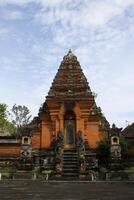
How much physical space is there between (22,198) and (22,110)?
60776mm

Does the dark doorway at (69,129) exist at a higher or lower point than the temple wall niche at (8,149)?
higher

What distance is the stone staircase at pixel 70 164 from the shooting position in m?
31.1

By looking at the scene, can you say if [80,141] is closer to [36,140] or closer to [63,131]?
[63,131]

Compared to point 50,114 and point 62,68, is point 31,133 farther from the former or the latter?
point 62,68

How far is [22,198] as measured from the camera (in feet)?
43.1

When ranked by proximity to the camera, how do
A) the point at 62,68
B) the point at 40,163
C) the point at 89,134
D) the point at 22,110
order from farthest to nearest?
the point at 22,110, the point at 62,68, the point at 89,134, the point at 40,163

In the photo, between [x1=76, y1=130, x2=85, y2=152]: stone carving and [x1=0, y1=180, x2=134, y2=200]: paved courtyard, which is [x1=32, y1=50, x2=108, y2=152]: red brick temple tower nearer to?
[x1=76, y1=130, x2=85, y2=152]: stone carving

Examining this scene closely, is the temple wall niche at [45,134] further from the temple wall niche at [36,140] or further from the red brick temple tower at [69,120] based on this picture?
the temple wall niche at [36,140]

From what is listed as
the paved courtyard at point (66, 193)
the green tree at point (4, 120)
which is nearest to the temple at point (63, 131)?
the paved courtyard at point (66, 193)

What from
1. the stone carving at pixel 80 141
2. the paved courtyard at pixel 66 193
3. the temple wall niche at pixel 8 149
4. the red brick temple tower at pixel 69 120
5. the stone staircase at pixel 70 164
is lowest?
the paved courtyard at pixel 66 193

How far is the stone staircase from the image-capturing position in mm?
31083

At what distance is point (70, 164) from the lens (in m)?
32.4

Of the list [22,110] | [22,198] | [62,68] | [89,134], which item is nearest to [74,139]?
[89,134]

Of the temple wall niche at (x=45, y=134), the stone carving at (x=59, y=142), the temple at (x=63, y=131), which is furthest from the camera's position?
the temple wall niche at (x=45, y=134)
